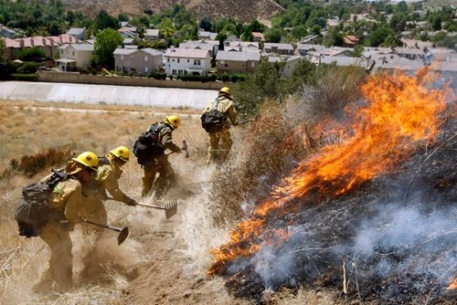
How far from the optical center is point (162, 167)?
342 inches

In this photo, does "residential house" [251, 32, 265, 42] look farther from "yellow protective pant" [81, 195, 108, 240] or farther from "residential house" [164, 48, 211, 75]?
"yellow protective pant" [81, 195, 108, 240]

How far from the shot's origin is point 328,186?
5.96m

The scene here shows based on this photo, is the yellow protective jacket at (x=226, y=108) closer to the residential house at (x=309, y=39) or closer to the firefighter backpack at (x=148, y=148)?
the firefighter backpack at (x=148, y=148)

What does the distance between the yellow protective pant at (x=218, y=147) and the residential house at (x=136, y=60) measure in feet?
142

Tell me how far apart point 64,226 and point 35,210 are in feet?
1.26

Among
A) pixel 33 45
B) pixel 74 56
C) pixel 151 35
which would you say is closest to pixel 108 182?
pixel 74 56

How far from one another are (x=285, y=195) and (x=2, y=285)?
3749mm

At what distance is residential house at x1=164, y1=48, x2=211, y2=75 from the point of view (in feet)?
167

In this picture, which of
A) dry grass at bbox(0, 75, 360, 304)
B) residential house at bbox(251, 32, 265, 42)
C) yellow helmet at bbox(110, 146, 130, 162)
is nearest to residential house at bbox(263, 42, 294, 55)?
residential house at bbox(251, 32, 265, 42)

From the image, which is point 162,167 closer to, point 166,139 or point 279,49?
point 166,139

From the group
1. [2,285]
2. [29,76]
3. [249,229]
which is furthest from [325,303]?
[29,76]

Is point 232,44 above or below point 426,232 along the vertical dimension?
below

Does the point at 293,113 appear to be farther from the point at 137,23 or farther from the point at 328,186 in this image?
the point at 137,23

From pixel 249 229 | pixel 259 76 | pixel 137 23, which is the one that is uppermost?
pixel 249 229
